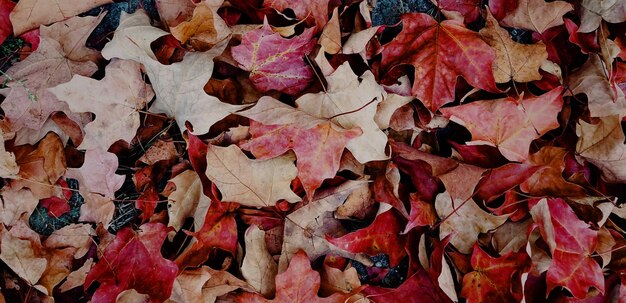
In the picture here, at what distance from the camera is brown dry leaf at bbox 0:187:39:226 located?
163 cm

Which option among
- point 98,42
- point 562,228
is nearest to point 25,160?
point 98,42

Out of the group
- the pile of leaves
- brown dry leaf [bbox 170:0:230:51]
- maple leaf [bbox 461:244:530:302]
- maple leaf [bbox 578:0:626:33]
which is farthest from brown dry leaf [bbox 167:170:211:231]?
maple leaf [bbox 578:0:626:33]

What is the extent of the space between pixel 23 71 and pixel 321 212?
930mm

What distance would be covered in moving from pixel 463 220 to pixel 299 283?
0.50 metres

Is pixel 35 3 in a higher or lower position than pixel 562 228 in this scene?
higher

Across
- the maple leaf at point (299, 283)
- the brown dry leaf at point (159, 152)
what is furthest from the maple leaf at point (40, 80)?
the maple leaf at point (299, 283)

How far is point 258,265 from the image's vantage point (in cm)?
162

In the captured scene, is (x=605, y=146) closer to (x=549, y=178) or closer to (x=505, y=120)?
(x=549, y=178)

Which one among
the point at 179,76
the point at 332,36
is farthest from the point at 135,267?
the point at 332,36

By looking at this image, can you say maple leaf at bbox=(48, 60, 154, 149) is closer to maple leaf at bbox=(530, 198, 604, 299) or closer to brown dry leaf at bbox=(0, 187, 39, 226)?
brown dry leaf at bbox=(0, 187, 39, 226)

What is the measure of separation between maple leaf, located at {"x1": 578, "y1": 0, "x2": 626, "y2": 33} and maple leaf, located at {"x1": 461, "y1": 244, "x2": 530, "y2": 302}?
0.67 metres

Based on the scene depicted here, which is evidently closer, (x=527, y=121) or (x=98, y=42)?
(x=527, y=121)

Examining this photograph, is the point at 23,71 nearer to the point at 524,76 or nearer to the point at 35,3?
the point at 35,3

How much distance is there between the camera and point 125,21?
63.1 inches
